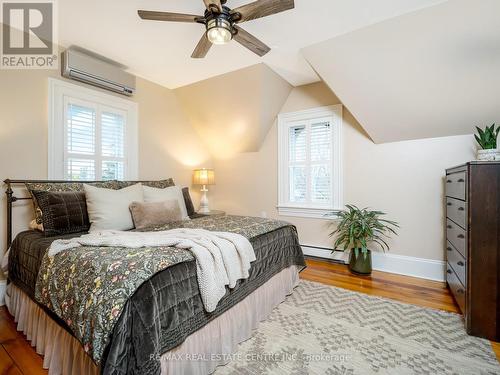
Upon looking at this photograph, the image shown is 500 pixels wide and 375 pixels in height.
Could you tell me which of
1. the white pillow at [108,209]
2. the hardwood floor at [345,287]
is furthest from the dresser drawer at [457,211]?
the white pillow at [108,209]

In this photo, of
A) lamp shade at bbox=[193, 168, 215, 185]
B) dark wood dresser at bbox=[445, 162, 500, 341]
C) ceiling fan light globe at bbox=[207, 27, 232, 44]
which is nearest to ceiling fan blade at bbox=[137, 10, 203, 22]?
ceiling fan light globe at bbox=[207, 27, 232, 44]

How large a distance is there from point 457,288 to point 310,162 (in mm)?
2188

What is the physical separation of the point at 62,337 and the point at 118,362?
0.70m

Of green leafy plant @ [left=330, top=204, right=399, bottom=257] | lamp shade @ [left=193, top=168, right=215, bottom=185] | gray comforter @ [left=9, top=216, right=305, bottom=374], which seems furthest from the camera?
lamp shade @ [left=193, top=168, right=215, bottom=185]

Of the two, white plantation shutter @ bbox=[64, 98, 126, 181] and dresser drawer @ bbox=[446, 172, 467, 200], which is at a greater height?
white plantation shutter @ bbox=[64, 98, 126, 181]

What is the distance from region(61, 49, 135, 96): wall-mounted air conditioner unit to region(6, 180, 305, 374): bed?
1.30 meters

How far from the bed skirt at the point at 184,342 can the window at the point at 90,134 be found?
131 centimetres

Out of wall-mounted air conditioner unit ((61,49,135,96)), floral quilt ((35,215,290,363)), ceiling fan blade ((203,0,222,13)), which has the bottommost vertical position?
floral quilt ((35,215,290,363))

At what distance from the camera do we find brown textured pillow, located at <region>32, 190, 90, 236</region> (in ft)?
6.63

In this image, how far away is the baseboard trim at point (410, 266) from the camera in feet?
9.25

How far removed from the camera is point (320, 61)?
259 cm

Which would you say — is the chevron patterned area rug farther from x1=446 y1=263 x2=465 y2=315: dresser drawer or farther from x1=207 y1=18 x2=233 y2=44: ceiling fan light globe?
x1=207 y1=18 x2=233 y2=44: ceiling fan light globe

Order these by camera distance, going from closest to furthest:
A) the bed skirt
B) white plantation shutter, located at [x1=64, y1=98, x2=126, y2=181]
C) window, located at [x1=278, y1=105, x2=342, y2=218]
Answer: the bed skirt → white plantation shutter, located at [x1=64, y1=98, x2=126, y2=181] → window, located at [x1=278, y1=105, x2=342, y2=218]

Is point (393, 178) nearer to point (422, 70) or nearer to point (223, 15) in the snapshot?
point (422, 70)
